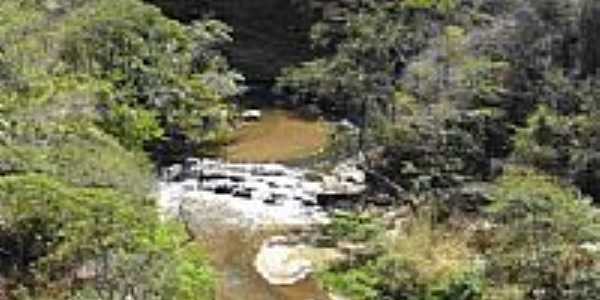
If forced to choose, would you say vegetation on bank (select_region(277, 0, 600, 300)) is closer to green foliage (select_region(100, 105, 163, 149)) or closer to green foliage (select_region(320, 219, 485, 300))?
green foliage (select_region(320, 219, 485, 300))

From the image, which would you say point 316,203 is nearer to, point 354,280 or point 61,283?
point 354,280

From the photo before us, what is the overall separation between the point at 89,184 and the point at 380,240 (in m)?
9.32

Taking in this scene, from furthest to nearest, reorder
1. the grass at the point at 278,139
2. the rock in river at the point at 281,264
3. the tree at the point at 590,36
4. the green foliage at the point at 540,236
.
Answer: the grass at the point at 278,139
the tree at the point at 590,36
the rock in river at the point at 281,264
the green foliage at the point at 540,236

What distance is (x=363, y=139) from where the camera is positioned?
4119 cm

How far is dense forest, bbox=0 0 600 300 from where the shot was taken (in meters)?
26.6

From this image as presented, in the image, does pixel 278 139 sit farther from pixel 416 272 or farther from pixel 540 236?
pixel 540 236

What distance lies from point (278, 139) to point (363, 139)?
7073 millimetres

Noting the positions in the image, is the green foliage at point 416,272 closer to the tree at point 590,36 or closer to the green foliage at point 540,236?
the green foliage at point 540,236

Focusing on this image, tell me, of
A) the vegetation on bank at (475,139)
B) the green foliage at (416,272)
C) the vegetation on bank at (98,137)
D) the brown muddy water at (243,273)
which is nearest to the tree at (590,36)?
the vegetation on bank at (475,139)

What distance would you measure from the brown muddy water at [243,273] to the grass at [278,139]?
330 inches

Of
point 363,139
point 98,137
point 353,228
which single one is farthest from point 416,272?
point 363,139

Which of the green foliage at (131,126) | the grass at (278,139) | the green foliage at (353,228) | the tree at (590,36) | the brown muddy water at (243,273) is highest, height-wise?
the tree at (590,36)

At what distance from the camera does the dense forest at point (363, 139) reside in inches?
1047

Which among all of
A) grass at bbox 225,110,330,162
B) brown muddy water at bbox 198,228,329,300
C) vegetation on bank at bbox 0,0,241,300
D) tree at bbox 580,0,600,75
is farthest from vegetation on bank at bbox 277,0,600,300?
vegetation on bank at bbox 0,0,241,300
